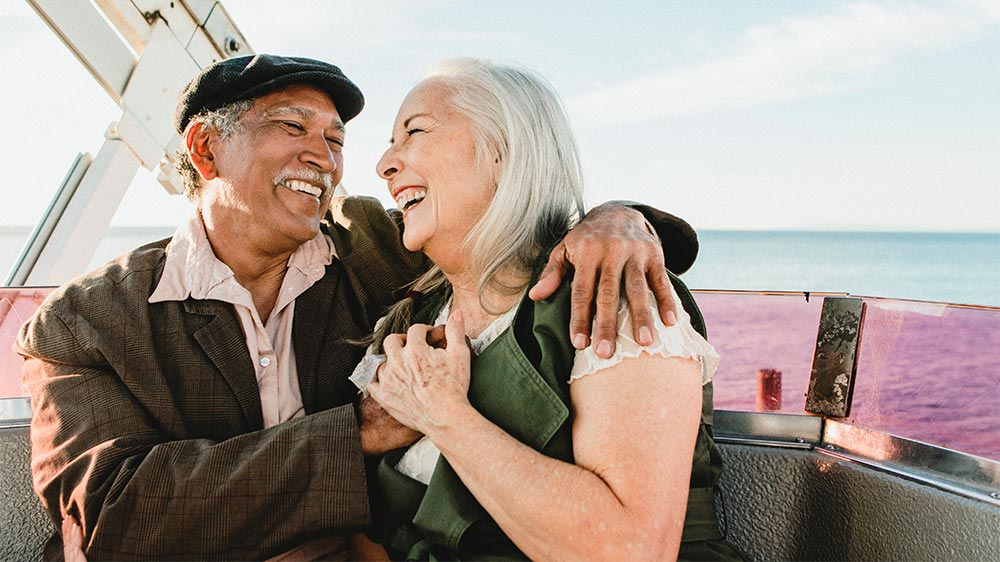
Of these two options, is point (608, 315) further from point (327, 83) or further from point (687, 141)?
point (687, 141)

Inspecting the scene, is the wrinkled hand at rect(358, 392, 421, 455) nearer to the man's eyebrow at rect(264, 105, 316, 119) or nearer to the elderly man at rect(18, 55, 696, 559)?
the elderly man at rect(18, 55, 696, 559)

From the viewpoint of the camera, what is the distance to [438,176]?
1.68 meters

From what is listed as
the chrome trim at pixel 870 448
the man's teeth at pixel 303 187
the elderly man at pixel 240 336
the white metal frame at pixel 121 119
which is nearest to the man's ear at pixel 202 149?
the elderly man at pixel 240 336

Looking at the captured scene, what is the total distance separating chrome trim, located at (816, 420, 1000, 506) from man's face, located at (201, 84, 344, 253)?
57.1 inches

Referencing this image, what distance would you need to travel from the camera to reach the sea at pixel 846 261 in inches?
1391

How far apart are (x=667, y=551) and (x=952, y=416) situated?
95cm

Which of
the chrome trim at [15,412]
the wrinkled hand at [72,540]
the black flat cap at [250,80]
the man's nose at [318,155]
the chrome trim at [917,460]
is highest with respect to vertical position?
the black flat cap at [250,80]

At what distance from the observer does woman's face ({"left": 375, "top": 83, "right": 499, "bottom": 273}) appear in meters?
1.67

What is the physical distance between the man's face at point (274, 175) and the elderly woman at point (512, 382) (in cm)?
33

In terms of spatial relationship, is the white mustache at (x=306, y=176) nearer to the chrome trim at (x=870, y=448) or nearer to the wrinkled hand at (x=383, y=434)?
the wrinkled hand at (x=383, y=434)

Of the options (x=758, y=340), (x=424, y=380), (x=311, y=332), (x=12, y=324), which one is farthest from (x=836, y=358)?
(x=12, y=324)

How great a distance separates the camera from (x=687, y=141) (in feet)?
169

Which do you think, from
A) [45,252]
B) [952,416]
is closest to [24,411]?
[45,252]

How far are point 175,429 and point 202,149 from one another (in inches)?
32.0
